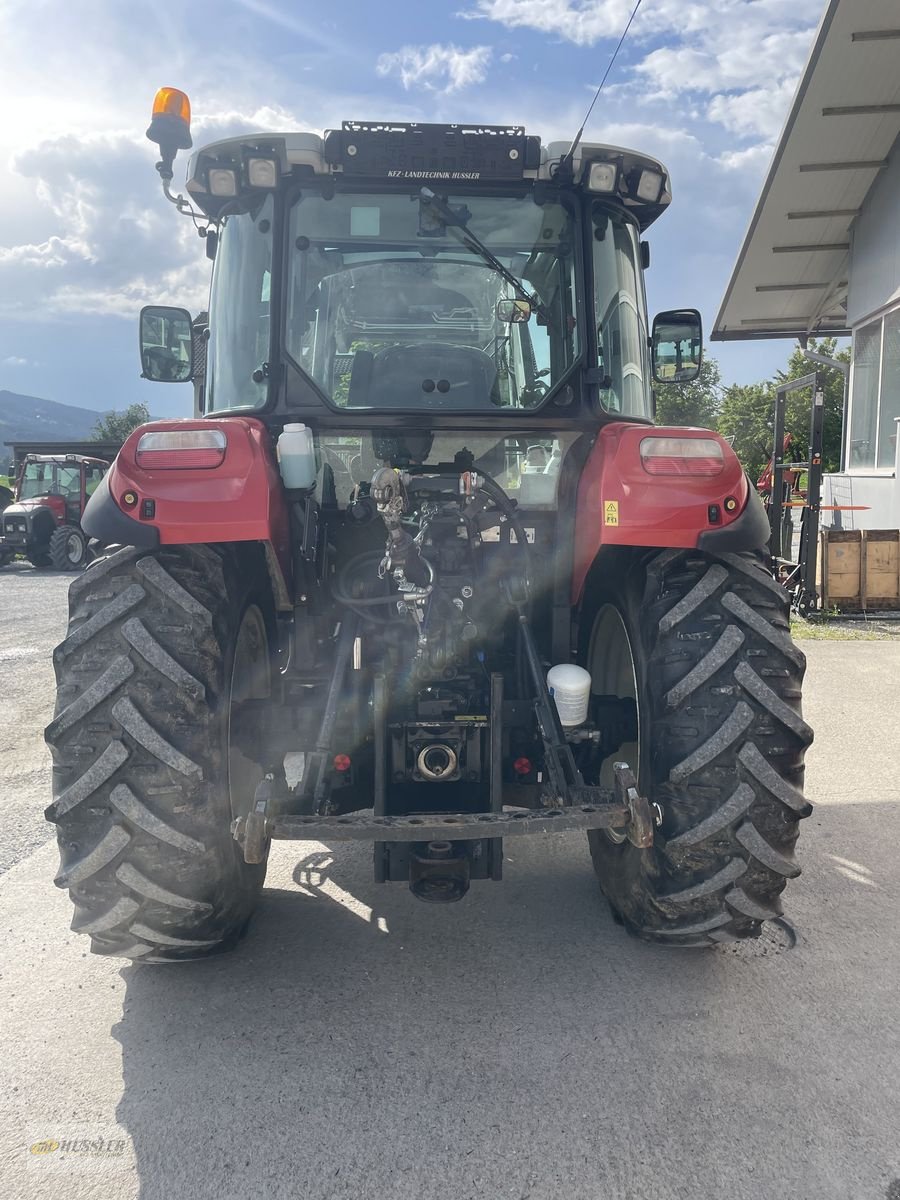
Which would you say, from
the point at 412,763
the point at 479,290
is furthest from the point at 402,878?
the point at 479,290

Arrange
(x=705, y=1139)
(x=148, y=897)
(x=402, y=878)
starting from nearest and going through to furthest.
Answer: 1. (x=705, y=1139)
2. (x=148, y=897)
3. (x=402, y=878)

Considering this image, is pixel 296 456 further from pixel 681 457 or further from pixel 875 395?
pixel 875 395

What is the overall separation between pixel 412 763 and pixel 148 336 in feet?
6.90

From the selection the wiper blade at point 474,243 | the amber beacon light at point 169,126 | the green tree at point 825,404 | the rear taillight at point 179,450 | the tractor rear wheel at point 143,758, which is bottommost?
the tractor rear wheel at point 143,758

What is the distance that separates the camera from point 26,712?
6430 mm

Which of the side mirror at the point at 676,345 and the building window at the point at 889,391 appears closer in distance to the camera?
the side mirror at the point at 676,345

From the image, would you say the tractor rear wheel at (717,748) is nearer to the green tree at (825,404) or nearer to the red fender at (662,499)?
the red fender at (662,499)

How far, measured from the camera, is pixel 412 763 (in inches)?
103

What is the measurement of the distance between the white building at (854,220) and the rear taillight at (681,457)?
10.2 meters

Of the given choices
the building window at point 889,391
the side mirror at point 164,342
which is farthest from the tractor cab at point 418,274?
the building window at point 889,391

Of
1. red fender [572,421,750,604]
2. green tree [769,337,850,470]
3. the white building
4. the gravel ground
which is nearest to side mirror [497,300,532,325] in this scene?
red fender [572,421,750,604]

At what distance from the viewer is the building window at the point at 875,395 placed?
12.1 metres

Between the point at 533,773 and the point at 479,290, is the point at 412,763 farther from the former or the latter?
the point at 479,290

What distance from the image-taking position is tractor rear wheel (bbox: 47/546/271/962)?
7.78 feet
